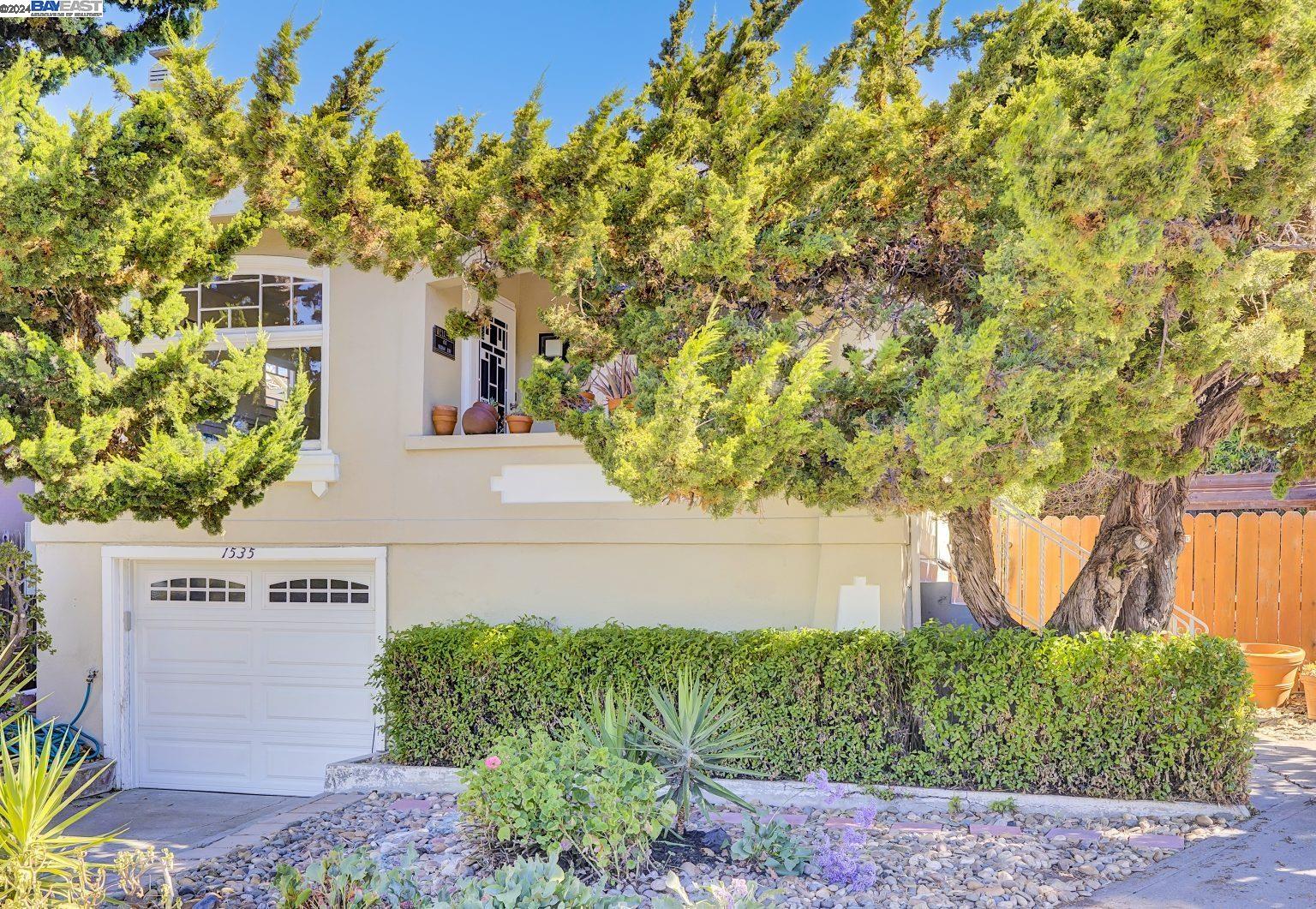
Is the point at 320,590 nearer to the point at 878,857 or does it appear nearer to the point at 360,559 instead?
the point at 360,559

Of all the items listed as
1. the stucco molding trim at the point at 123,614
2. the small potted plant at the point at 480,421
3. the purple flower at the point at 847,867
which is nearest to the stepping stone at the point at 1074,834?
the purple flower at the point at 847,867

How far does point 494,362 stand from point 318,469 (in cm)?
216

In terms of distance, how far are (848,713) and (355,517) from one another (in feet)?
16.3

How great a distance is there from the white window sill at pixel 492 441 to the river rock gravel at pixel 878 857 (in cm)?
321

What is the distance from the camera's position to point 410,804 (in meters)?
6.99

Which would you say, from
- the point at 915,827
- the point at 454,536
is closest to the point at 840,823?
the point at 915,827

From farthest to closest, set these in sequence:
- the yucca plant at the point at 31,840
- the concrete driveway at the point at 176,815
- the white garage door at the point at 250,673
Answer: the white garage door at the point at 250,673, the concrete driveway at the point at 176,815, the yucca plant at the point at 31,840

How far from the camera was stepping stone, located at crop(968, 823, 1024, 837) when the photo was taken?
600cm

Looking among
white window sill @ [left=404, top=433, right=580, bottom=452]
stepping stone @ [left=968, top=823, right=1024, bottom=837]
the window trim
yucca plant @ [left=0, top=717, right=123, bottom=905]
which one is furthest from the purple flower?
the window trim

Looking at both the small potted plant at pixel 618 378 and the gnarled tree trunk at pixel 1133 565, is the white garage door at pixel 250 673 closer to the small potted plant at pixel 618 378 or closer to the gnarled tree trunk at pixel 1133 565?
the small potted plant at pixel 618 378

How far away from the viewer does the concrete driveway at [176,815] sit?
24.0 feet

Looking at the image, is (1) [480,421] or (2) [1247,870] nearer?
(2) [1247,870]

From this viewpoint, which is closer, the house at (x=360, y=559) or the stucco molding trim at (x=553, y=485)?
the house at (x=360, y=559)

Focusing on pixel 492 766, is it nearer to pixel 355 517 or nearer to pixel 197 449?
pixel 197 449
